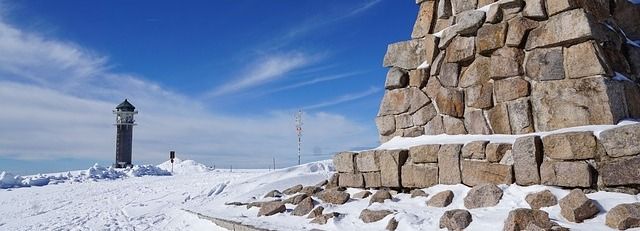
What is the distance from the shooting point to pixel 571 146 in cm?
509

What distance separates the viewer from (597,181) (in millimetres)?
4957

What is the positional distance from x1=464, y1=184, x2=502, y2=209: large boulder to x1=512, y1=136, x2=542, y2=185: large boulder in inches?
12.6

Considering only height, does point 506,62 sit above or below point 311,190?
above

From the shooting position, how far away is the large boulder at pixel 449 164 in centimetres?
614

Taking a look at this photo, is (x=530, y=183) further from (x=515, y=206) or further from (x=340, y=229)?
(x=340, y=229)

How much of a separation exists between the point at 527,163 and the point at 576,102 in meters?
0.93

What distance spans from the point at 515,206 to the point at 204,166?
2345 centimetres

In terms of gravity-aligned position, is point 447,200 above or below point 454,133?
below

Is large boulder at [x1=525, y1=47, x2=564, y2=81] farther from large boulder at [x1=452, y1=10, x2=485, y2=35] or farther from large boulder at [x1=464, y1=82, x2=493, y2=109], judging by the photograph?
large boulder at [x1=452, y1=10, x2=485, y2=35]

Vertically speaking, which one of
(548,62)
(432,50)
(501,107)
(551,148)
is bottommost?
(551,148)

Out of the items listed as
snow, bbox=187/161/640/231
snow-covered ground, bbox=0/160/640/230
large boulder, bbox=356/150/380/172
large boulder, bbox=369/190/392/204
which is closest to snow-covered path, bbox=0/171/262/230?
snow-covered ground, bbox=0/160/640/230

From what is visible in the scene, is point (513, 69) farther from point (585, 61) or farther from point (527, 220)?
point (527, 220)

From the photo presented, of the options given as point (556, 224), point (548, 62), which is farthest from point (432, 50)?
point (556, 224)

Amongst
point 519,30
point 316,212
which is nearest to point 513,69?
point 519,30
